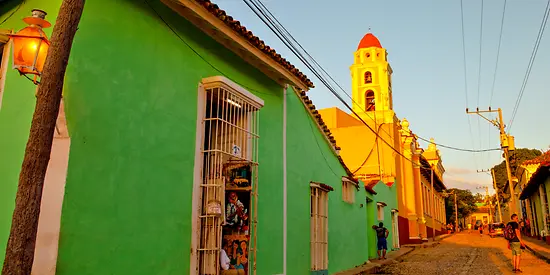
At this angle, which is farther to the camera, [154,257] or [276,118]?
[276,118]

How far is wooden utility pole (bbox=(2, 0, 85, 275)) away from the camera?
2830mm

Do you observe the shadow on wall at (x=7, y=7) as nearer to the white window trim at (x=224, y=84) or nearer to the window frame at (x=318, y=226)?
Answer: the white window trim at (x=224, y=84)

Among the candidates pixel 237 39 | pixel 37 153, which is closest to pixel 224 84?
pixel 237 39

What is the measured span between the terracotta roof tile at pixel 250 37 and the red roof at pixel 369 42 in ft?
64.7

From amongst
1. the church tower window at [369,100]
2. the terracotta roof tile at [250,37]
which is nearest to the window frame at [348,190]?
the terracotta roof tile at [250,37]

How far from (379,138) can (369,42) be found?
7649 millimetres

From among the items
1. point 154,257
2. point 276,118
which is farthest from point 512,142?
point 154,257

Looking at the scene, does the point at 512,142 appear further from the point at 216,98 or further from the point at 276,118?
the point at 216,98

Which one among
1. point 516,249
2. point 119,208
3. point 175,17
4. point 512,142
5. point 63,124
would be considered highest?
point 512,142

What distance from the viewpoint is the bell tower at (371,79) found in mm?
25719

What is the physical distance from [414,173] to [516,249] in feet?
55.8

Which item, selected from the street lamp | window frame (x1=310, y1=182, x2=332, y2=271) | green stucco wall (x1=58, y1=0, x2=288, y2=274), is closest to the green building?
green stucco wall (x1=58, y1=0, x2=288, y2=274)

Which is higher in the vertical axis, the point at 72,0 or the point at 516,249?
the point at 72,0

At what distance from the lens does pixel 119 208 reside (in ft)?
15.4
